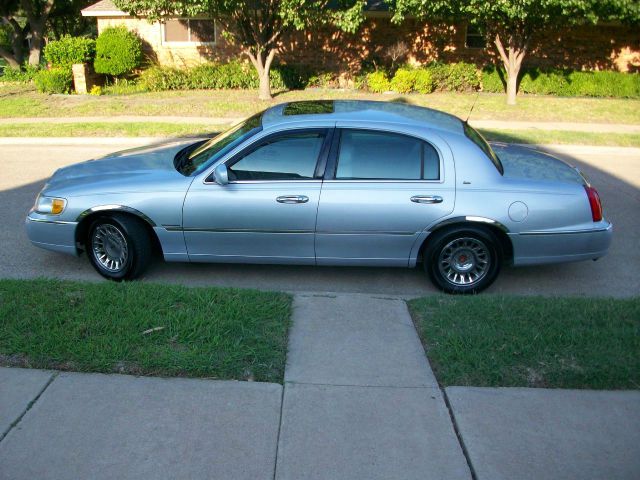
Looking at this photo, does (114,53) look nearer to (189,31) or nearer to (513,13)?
(189,31)

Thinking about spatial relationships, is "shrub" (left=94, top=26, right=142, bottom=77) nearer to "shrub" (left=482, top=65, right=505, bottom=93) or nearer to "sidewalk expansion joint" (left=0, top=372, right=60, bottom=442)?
"shrub" (left=482, top=65, right=505, bottom=93)

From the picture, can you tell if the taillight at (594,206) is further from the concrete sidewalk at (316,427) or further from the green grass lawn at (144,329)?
the green grass lawn at (144,329)

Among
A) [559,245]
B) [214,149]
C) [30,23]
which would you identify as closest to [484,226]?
[559,245]

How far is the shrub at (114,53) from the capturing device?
21719 millimetres

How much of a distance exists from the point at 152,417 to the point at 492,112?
1547cm

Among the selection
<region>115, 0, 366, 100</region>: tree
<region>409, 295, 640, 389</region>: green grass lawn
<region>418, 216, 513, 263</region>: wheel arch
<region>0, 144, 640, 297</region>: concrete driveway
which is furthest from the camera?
<region>115, 0, 366, 100</region>: tree

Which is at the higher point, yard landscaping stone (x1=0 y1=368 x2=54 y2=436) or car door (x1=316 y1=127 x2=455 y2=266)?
car door (x1=316 y1=127 x2=455 y2=266)

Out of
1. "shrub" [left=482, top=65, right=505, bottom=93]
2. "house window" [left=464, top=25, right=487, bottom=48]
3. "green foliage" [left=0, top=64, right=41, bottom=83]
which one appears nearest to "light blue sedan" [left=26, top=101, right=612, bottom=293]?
"shrub" [left=482, top=65, right=505, bottom=93]

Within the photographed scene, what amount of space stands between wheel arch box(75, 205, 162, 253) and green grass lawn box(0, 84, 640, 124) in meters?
10.9

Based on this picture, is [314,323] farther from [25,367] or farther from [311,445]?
[25,367]

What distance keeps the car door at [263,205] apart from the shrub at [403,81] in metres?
15.9

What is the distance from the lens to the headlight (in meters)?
6.02

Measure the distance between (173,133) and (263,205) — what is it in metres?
8.79

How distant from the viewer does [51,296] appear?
5.28 m
